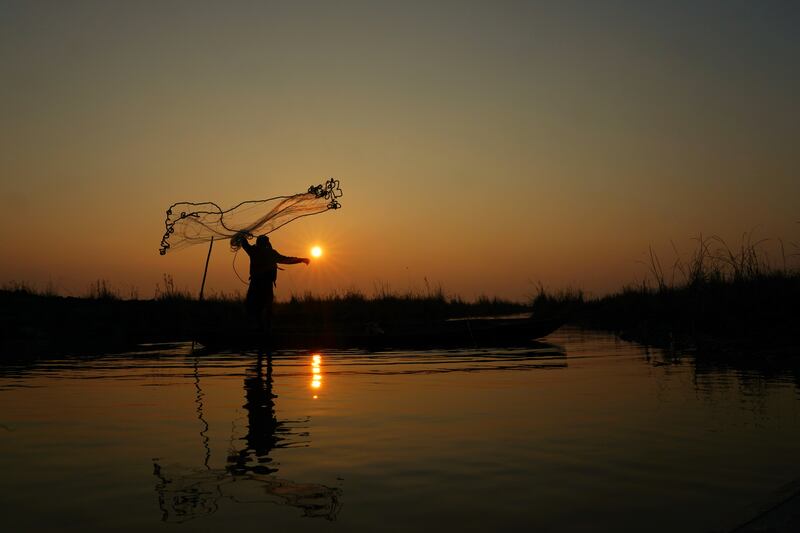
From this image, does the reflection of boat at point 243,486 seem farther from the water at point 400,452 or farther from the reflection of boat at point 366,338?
the reflection of boat at point 366,338

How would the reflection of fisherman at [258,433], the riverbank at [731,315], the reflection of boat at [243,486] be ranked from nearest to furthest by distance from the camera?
1. the reflection of boat at [243,486]
2. the reflection of fisherman at [258,433]
3. the riverbank at [731,315]

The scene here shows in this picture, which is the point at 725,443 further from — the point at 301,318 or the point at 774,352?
the point at 301,318

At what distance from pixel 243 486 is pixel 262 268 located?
1443 cm

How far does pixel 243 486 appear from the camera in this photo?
5406mm

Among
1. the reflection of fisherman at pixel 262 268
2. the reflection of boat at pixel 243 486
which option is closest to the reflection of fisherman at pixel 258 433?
the reflection of boat at pixel 243 486

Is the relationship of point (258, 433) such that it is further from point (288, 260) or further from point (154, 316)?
point (154, 316)

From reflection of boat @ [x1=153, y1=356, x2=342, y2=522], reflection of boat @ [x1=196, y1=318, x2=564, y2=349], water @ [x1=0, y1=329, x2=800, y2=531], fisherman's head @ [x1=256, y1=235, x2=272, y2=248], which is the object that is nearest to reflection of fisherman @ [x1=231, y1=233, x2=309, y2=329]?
fisherman's head @ [x1=256, y1=235, x2=272, y2=248]

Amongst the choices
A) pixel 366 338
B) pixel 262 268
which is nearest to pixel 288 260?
pixel 262 268

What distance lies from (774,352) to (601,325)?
18986 millimetres

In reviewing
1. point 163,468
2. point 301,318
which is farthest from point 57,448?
point 301,318

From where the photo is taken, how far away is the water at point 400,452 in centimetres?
475

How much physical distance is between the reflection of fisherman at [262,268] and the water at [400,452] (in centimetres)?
746

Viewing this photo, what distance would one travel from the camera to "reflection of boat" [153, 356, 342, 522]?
4.89m

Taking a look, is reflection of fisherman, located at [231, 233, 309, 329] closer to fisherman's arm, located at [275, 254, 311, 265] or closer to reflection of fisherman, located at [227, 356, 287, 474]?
fisherman's arm, located at [275, 254, 311, 265]
